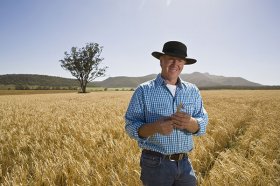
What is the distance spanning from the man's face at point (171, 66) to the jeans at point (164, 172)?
928 millimetres

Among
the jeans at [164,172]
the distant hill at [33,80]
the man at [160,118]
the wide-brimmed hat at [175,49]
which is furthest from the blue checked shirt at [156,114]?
the distant hill at [33,80]

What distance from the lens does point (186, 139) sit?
10.5 ft

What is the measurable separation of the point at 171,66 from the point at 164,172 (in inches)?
46.1

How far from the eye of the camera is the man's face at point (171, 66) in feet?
10.5

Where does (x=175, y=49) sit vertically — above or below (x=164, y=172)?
above

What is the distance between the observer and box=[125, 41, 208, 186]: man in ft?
9.75

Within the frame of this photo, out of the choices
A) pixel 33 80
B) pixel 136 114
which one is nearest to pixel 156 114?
pixel 136 114

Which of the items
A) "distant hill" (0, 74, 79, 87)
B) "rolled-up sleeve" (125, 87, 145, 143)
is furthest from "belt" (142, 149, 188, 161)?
"distant hill" (0, 74, 79, 87)

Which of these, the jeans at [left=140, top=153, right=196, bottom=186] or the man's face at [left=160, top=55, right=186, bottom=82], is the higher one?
the man's face at [left=160, top=55, right=186, bottom=82]

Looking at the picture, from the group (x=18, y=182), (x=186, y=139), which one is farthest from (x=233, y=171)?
(x=18, y=182)

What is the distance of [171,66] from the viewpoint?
127 inches

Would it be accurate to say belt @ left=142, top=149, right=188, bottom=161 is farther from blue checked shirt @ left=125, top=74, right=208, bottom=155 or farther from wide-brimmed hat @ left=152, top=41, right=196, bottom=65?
wide-brimmed hat @ left=152, top=41, right=196, bottom=65

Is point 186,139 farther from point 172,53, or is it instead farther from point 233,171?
point 233,171

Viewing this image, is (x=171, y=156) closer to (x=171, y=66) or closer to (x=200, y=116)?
(x=200, y=116)
